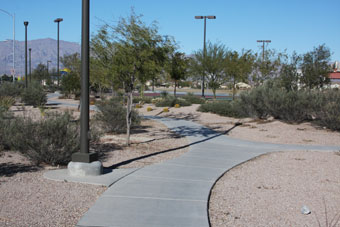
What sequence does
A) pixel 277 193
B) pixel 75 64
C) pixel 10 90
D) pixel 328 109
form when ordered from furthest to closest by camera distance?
pixel 10 90 → pixel 75 64 → pixel 328 109 → pixel 277 193

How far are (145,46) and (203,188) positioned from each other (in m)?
5.78

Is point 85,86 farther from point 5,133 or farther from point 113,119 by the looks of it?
point 113,119

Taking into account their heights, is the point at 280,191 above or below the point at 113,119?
below

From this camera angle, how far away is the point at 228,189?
7617mm

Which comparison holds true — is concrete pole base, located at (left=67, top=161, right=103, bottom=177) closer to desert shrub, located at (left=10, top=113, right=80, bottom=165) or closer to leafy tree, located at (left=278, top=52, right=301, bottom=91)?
desert shrub, located at (left=10, top=113, right=80, bottom=165)

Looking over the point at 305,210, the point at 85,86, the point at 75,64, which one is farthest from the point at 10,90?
the point at 305,210

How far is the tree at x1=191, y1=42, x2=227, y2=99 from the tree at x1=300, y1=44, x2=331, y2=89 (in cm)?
1026

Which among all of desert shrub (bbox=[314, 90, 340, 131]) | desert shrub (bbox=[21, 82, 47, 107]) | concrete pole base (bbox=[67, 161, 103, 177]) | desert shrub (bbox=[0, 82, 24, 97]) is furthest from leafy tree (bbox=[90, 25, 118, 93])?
desert shrub (bbox=[0, 82, 24, 97])

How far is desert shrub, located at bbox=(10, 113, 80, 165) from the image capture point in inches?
355

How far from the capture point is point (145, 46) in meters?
11.8

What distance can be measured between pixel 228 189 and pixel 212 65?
30.5m

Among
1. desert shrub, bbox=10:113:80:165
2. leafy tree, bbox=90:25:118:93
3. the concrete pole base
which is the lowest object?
the concrete pole base

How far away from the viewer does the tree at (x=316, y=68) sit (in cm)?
2638

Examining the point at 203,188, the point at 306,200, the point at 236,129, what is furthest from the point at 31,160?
the point at 236,129
